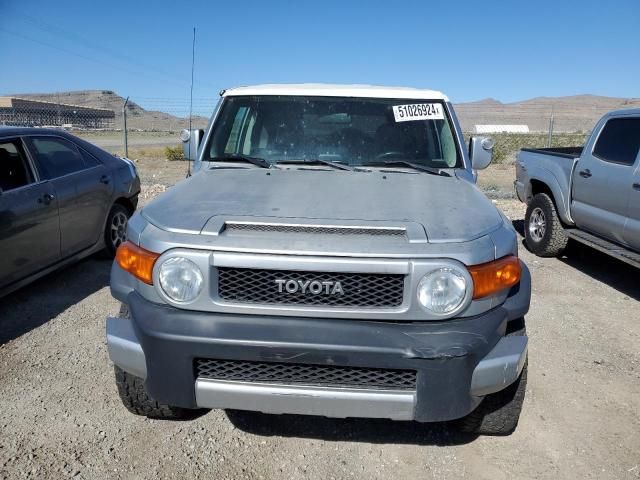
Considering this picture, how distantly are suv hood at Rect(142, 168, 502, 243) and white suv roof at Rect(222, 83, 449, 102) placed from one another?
0.71 meters

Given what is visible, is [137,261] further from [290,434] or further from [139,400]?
[290,434]

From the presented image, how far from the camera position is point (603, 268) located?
22.2 feet

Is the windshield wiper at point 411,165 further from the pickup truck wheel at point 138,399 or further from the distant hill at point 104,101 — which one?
the distant hill at point 104,101

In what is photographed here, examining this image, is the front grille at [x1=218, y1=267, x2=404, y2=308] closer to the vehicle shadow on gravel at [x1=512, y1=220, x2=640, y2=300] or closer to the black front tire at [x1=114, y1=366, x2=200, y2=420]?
the black front tire at [x1=114, y1=366, x2=200, y2=420]

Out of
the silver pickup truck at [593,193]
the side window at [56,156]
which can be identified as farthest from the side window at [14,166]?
the silver pickup truck at [593,193]

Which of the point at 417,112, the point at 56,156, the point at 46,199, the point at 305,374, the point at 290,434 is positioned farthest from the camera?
the point at 56,156

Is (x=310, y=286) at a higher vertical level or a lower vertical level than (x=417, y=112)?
lower

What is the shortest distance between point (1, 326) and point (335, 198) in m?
3.23

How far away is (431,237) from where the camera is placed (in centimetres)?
239

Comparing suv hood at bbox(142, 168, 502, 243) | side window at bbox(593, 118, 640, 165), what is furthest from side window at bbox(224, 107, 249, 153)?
side window at bbox(593, 118, 640, 165)

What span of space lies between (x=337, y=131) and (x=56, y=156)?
10.2ft

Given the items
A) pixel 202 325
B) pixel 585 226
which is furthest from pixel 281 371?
pixel 585 226

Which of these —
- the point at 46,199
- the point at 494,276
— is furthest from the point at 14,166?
the point at 494,276

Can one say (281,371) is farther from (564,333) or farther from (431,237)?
(564,333)
